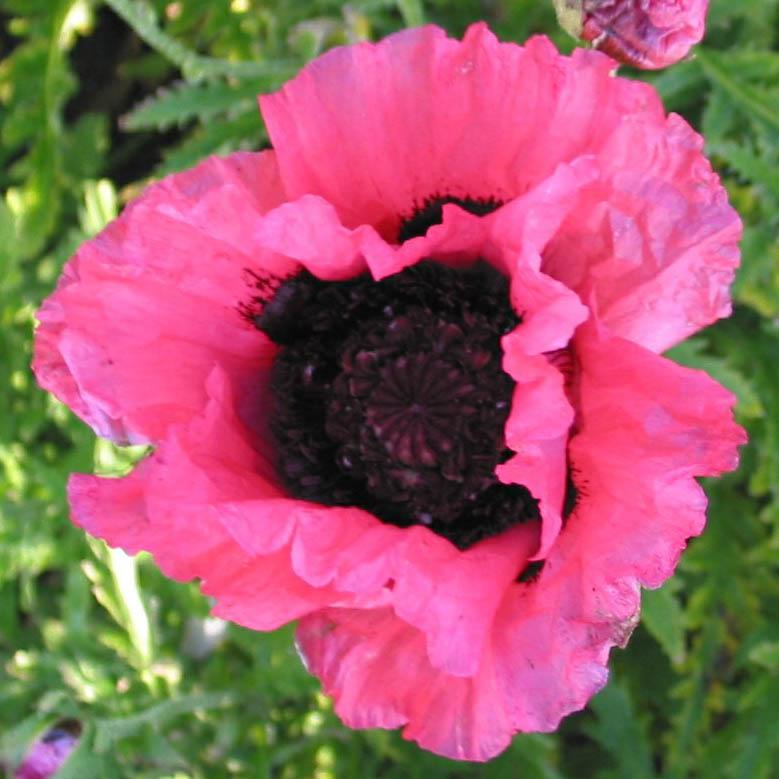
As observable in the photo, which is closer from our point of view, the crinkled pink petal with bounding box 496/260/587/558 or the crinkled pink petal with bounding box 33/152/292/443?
the crinkled pink petal with bounding box 496/260/587/558

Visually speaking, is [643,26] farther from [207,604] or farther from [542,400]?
[207,604]

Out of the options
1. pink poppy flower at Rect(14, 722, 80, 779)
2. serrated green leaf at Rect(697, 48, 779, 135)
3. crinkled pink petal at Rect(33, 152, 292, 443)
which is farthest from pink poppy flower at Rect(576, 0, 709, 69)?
pink poppy flower at Rect(14, 722, 80, 779)

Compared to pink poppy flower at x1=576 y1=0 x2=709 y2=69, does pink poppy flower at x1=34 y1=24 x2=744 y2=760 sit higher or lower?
lower

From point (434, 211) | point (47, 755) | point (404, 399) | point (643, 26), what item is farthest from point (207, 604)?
point (643, 26)

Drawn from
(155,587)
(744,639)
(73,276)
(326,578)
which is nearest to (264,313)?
(73,276)

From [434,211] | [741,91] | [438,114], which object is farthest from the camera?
[741,91]

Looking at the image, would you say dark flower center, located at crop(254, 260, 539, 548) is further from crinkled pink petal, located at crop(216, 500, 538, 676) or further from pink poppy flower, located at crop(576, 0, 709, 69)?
pink poppy flower, located at crop(576, 0, 709, 69)
